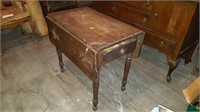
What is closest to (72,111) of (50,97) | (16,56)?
(50,97)

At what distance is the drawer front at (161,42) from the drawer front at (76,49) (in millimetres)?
839

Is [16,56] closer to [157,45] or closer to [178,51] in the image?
[157,45]

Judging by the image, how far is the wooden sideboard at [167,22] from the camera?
149 cm

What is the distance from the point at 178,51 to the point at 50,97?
1383mm

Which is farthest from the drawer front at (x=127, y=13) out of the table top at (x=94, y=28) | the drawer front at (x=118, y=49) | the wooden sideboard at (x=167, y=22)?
the drawer front at (x=118, y=49)

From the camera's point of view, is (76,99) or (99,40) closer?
(99,40)

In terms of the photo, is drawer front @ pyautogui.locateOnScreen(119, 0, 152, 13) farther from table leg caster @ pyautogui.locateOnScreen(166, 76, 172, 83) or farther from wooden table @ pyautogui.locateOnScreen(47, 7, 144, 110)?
table leg caster @ pyautogui.locateOnScreen(166, 76, 172, 83)

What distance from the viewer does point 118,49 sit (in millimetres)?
1357

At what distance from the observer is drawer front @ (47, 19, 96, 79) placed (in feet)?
4.30

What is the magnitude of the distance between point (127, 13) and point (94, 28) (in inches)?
25.7

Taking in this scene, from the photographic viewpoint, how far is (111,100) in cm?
179

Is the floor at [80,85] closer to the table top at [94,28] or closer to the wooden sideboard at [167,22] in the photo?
the wooden sideboard at [167,22]

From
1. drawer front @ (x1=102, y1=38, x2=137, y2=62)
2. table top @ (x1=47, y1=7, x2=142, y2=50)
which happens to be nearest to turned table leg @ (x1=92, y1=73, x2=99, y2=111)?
drawer front @ (x1=102, y1=38, x2=137, y2=62)

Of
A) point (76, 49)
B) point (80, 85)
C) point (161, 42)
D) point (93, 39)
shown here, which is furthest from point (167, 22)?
point (80, 85)
